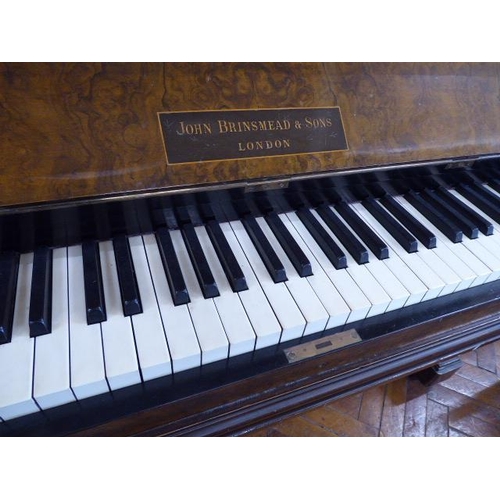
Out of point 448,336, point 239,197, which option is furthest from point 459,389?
point 239,197

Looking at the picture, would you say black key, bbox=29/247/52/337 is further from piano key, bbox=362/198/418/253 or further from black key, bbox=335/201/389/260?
piano key, bbox=362/198/418/253

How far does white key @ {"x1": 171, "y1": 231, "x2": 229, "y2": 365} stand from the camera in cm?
70

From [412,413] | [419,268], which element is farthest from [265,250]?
[412,413]

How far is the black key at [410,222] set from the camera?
951mm

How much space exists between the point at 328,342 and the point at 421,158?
0.54 m

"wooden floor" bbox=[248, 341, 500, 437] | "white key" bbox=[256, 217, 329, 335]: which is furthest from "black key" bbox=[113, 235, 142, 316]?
"wooden floor" bbox=[248, 341, 500, 437]

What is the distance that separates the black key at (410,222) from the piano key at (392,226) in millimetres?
19

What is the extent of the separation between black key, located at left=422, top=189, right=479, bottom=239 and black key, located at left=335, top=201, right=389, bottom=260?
263 mm

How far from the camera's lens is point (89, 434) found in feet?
2.16

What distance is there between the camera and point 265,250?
0.85 metres

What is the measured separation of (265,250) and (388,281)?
0.30m

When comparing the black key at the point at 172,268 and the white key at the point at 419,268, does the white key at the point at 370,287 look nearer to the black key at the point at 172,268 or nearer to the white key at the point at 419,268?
the white key at the point at 419,268

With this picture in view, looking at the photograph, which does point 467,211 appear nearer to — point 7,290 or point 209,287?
point 209,287

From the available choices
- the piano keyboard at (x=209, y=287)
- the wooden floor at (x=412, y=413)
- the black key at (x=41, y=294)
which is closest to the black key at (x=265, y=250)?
the piano keyboard at (x=209, y=287)
